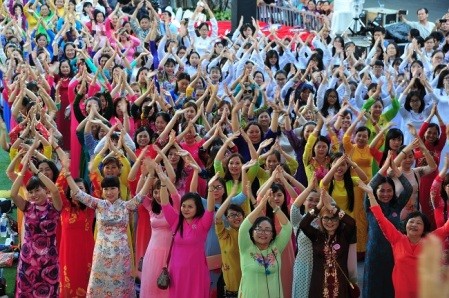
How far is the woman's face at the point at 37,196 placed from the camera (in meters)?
4.77

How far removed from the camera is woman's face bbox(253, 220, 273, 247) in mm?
4352

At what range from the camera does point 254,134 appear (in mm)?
6320

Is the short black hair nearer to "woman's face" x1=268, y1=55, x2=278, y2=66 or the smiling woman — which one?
the smiling woman

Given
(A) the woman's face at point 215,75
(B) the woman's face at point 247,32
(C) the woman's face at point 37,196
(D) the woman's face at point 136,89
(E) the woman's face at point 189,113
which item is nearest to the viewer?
(C) the woman's face at point 37,196

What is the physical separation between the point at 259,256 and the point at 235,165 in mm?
1033

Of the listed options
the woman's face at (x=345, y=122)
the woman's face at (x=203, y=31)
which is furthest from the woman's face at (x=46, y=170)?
the woman's face at (x=203, y=31)

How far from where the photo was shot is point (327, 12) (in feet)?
50.2

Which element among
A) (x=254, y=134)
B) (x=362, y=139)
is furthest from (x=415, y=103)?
(x=254, y=134)

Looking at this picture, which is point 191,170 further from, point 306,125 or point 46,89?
point 46,89

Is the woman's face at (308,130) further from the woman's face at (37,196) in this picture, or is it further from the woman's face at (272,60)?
the woman's face at (272,60)

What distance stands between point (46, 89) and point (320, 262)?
4.31 m

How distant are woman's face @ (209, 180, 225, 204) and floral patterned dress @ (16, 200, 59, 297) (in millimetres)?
950

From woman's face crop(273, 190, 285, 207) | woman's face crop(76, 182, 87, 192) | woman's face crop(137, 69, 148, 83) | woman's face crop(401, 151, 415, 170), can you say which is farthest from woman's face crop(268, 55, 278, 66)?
woman's face crop(76, 182, 87, 192)

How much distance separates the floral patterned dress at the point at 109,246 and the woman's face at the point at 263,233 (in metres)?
0.85
